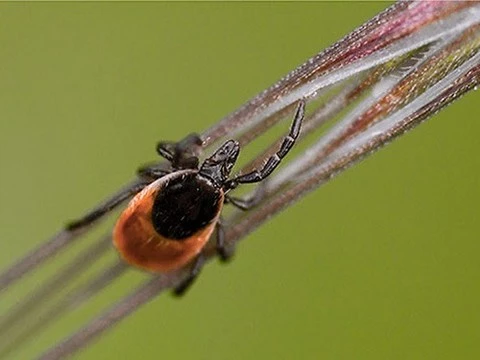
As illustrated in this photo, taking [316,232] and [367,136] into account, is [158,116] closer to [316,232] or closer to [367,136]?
[316,232]

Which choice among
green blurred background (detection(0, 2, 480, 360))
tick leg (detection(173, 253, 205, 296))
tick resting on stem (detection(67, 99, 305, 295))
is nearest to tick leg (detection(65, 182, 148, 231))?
tick resting on stem (detection(67, 99, 305, 295))

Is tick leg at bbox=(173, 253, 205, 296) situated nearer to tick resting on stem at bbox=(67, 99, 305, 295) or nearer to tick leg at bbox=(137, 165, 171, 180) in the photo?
tick resting on stem at bbox=(67, 99, 305, 295)

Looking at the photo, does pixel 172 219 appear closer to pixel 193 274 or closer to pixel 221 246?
pixel 193 274

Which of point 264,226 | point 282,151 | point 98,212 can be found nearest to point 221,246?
point 98,212

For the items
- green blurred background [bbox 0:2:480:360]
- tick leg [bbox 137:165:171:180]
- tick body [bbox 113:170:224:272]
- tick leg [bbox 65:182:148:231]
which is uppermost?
tick leg [bbox 65:182:148:231]

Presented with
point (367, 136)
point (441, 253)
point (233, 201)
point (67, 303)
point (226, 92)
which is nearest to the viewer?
point (367, 136)

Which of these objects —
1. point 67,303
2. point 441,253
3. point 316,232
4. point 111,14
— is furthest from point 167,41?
point 67,303

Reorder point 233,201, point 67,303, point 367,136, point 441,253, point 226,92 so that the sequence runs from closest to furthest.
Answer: point 367,136, point 67,303, point 233,201, point 441,253, point 226,92
